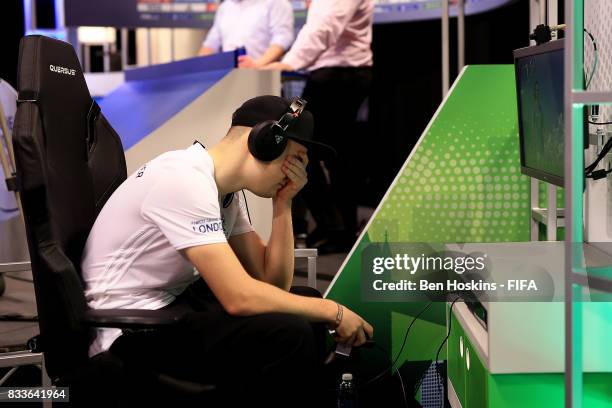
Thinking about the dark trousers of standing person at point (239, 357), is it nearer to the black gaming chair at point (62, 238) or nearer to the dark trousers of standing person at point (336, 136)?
the black gaming chair at point (62, 238)

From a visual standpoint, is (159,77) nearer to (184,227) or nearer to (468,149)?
(468,149)

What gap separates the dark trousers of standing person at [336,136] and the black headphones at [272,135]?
8.84ft

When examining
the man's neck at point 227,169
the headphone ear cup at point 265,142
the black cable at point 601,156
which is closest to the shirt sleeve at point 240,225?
the man's neck at point 227,169

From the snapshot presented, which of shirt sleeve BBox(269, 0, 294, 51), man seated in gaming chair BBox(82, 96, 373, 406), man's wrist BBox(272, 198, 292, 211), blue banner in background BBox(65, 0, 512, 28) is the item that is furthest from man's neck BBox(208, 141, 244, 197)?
blue banner in background BBox(65, 0, 512, 28)

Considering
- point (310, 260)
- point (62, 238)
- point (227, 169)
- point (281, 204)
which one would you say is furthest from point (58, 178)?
point (310, 260)

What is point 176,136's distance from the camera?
406 centimetres

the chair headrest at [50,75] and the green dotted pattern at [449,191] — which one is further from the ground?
the chair headrest at [50,75]

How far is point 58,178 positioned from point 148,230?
22 cm

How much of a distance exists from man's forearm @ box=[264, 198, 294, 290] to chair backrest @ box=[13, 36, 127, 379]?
1.40ft

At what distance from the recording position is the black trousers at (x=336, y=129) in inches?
193

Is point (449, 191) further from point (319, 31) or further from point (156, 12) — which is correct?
point (156, 12)

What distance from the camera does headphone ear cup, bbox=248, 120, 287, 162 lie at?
6.31 feet

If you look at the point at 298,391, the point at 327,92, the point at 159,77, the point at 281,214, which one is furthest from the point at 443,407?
the point at 159,77

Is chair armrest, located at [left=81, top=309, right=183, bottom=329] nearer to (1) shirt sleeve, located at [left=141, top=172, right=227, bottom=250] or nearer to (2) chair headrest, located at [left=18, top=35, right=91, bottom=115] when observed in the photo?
(1) shirt sleeve, located at [left=141, top=172, right=227, bottom=250]
